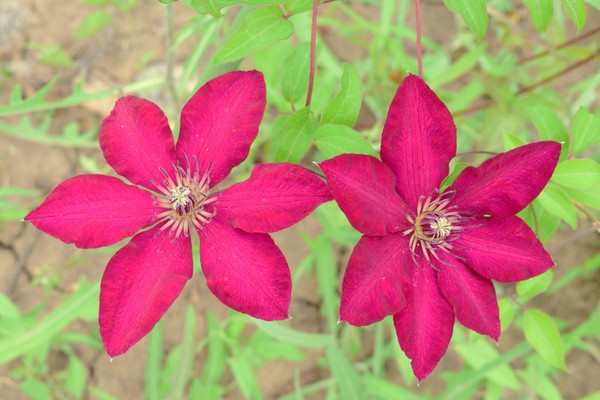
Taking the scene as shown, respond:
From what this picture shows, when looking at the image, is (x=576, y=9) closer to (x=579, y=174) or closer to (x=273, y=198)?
(x=579, y=174)

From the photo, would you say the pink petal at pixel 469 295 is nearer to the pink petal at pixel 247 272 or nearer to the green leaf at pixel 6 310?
the pink petal at pixel 247 272

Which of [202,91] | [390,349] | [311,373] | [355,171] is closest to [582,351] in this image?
[390,349]

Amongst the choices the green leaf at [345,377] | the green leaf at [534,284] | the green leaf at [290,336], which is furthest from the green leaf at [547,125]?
the green leaf at [345,377]

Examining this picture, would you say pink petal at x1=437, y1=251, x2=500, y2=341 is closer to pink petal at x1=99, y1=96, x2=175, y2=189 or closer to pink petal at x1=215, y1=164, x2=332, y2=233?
pink petal at x1=215, y1=164, x2=332, y2=233

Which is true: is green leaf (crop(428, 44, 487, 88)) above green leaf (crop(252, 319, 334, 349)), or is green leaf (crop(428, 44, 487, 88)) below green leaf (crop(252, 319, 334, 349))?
above

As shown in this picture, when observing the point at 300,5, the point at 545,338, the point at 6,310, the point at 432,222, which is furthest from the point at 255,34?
the point at 6,310

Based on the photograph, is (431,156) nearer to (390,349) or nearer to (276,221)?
(276,221)

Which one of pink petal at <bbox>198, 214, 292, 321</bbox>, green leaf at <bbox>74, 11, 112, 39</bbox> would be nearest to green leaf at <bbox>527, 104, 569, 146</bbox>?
pink petal at <bbox>198, 214, 292, 321</bbox>
